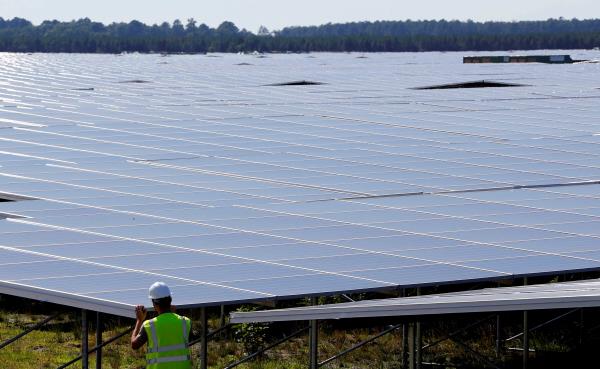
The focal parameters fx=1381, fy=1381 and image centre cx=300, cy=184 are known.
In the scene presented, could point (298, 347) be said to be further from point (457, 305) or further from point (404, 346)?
point (457, 305)

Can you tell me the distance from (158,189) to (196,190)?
0.89 meters

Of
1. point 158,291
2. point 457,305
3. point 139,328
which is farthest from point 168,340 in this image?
point 457,305

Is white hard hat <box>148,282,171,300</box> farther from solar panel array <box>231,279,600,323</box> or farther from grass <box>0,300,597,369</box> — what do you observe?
grass <box>0,300,597,369</box>

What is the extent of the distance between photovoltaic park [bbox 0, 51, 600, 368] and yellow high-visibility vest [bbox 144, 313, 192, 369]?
198 cm

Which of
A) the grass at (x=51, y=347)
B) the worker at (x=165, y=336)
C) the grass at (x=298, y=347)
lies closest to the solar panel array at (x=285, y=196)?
the worker at (x=165, y=336)

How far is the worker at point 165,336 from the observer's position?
18.9m

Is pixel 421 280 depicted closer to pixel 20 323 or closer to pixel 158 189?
pixel 158 189

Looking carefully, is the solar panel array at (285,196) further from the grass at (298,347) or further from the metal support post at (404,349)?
the grass at (298,347)

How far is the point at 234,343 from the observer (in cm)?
3666

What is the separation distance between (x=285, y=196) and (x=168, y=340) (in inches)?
507

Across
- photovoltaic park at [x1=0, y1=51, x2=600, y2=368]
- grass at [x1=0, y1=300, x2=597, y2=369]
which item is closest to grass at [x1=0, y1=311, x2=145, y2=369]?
grass at [x1=0, y1=300, x2=597, y2=369]

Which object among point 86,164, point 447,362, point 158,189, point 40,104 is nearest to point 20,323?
point 86,164

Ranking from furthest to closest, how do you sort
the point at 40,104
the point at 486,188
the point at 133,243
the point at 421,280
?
the point at 40,104 → the point at 486,188 → the point at 133,243 → the point at 421,280

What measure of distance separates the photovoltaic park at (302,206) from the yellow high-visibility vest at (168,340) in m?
1.98
